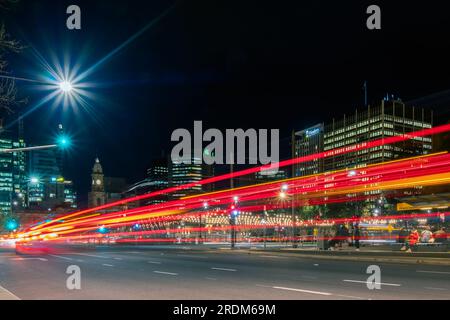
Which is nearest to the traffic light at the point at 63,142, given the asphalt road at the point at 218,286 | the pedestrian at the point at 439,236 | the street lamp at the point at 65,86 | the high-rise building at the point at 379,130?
the street lamp at the point at 65,86

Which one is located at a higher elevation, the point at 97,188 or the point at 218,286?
the point at 97,188

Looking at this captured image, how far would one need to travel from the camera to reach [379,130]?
180000 millimetres

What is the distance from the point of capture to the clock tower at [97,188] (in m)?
174

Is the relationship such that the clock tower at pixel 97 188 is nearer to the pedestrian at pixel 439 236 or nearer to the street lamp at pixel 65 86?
the pedestrian at pixel 439 236

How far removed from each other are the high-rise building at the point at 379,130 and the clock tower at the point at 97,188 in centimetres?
8414

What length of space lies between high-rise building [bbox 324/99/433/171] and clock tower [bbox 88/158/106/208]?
276 ft

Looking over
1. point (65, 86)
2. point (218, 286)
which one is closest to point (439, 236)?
point (218, 286)

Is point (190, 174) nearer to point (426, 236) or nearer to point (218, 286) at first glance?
point (426, 236)

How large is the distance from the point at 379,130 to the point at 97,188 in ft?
334

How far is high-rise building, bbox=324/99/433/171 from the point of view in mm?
175750

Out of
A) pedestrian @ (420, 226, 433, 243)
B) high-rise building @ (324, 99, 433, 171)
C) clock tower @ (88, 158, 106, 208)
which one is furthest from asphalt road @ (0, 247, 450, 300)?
high-rise building @ (324, 99, 433, 171)
